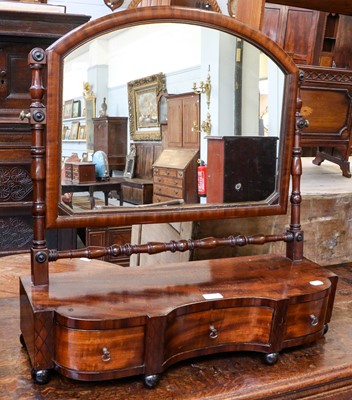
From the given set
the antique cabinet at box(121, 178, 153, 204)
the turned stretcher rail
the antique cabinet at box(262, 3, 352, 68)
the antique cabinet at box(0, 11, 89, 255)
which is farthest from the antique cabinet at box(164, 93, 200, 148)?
the antique cabinet at box(262, 3, 352, 68)

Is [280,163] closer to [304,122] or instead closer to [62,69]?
[304,122]

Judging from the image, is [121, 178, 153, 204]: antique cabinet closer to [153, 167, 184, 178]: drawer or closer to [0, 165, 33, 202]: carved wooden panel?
[153, 167, 184, 178]: drawer

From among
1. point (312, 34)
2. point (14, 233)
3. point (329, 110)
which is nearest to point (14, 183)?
point (14, 233)

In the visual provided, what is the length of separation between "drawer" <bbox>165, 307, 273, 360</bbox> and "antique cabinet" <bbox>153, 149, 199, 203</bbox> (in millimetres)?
262

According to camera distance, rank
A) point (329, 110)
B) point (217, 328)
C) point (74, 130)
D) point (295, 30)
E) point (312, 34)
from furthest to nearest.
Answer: point (295, 30), point (312, 34), point (329, 110), point (74, 130), point (217, 328)

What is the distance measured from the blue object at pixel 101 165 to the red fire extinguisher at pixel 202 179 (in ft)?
0.63

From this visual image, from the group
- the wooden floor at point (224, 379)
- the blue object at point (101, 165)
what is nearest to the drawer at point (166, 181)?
the blue object at point (101, 165)

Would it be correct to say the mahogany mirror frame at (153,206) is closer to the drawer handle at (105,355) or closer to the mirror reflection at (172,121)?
the mirror reflection at (172,121)

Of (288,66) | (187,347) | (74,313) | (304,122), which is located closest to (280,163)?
(304,122)

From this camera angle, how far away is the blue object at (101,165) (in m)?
1.05

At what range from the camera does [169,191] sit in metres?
1.04

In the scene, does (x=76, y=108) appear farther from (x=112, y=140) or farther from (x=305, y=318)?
(x=305, y=318)

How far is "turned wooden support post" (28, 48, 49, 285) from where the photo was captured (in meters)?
0.83

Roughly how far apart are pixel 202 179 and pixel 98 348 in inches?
18.0
